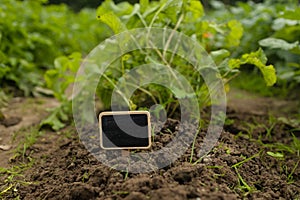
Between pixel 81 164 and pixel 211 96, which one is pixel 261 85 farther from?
pixel 81 164

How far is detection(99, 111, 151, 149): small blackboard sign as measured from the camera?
151 cm

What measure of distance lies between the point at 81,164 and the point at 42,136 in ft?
2.26

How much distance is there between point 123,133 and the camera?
5.01 ft

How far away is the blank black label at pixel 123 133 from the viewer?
151 centimetres

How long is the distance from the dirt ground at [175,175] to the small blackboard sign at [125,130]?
0.10 meters

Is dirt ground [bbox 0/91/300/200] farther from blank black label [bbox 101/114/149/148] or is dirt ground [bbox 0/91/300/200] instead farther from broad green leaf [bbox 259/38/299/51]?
broad green leaf [bbox 259/38/299/51]

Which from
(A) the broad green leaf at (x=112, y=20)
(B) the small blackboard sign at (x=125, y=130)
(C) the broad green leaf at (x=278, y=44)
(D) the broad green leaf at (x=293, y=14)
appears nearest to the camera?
(B) the small blackboard sign at (x=125, y=130)

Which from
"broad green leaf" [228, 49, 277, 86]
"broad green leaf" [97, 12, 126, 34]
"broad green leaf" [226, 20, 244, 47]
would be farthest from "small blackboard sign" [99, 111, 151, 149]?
"broad green leaf" [226, 20, 244, 47]

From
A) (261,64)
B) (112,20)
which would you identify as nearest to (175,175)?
(261,64)

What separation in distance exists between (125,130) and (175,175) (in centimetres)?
30

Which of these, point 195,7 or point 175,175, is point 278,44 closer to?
point 195,7

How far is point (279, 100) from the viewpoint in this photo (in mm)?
3027

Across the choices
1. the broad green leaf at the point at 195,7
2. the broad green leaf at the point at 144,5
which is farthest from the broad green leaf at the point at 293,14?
the broad green leaf at the point at 144,5

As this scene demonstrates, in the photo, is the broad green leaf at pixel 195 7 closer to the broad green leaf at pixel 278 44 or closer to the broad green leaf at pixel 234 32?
the broad green leaf at pixel 234 32
